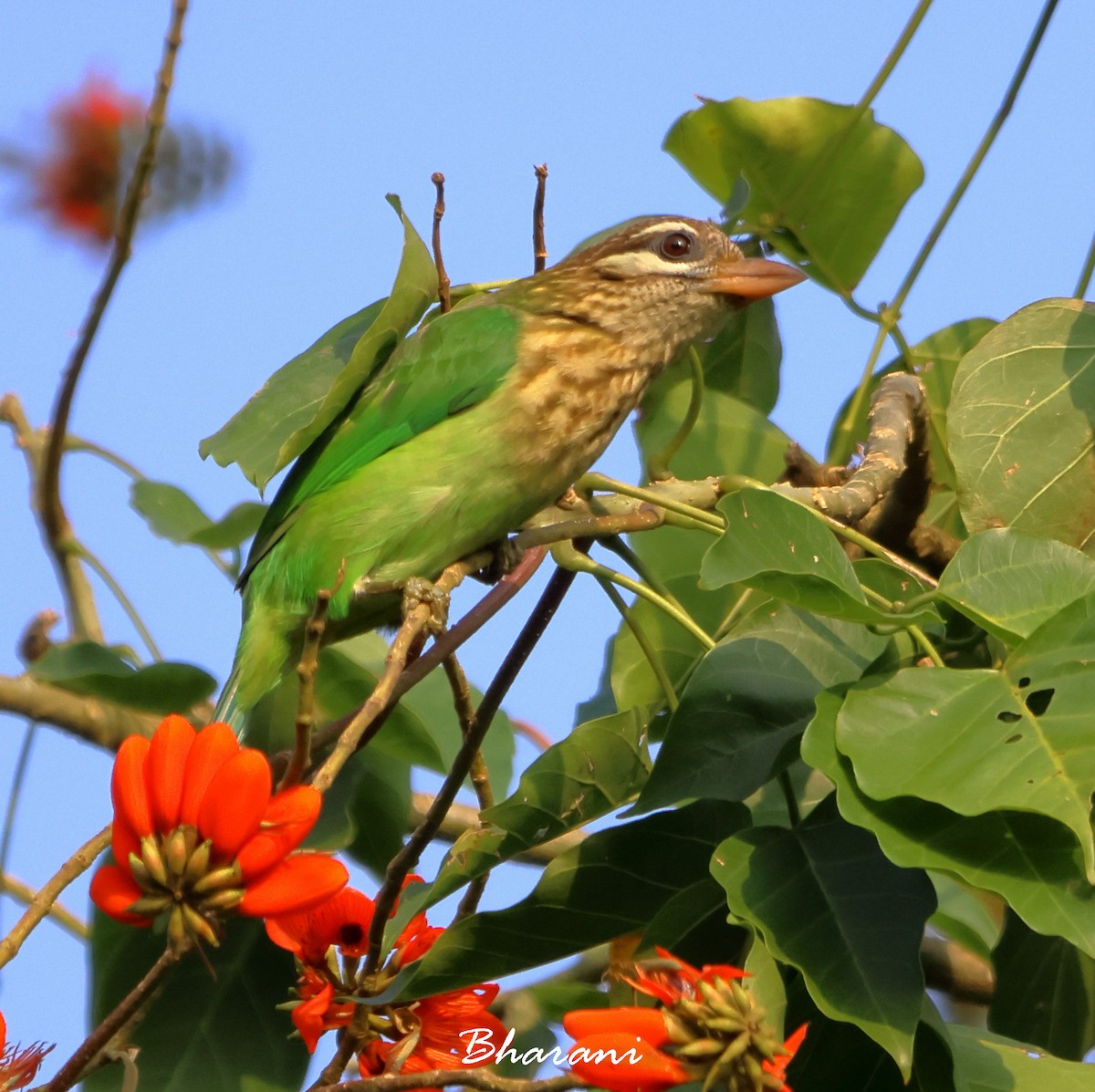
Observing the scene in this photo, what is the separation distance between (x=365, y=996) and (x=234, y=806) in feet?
1.78

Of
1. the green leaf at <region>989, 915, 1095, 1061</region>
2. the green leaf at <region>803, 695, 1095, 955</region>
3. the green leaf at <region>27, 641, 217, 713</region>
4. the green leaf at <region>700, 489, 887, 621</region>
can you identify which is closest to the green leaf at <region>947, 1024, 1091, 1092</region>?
the green leaf at <region>803, 695, 1095, 955</region>

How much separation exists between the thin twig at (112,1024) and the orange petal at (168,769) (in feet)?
0.48

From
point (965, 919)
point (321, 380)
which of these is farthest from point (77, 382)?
point (965, 919)

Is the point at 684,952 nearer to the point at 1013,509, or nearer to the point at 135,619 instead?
the point at 1013,509

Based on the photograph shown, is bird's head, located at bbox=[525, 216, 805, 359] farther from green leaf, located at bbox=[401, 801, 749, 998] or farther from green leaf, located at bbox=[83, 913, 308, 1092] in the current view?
green leaf, located at bbox=[83, 913, 308, 1092]

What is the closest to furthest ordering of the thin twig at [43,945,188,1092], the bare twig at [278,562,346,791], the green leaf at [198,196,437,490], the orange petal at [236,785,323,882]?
the thin twig at [43,945,188,1092], the orange petal at [236,785,323,882], the bare twig at [278,562,346,791], the green leaf at [198,196,437,490]

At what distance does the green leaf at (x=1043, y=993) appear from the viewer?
2.37m

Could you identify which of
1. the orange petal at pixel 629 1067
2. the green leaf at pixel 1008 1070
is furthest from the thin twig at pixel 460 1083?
the green leaf at pixel 1008 1070

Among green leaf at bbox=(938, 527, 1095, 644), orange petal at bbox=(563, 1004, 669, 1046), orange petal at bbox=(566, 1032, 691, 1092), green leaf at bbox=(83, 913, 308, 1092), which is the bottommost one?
green leaf at bbox=(83, 913, 308, 1092)

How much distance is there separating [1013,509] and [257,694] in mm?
1507

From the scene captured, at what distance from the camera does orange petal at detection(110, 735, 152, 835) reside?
146cm

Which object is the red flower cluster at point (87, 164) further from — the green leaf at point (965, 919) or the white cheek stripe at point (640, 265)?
the green leaf at point (965, 919)

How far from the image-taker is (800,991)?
1910mm

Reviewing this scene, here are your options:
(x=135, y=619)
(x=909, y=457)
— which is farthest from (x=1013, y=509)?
(x=135, y=619)
